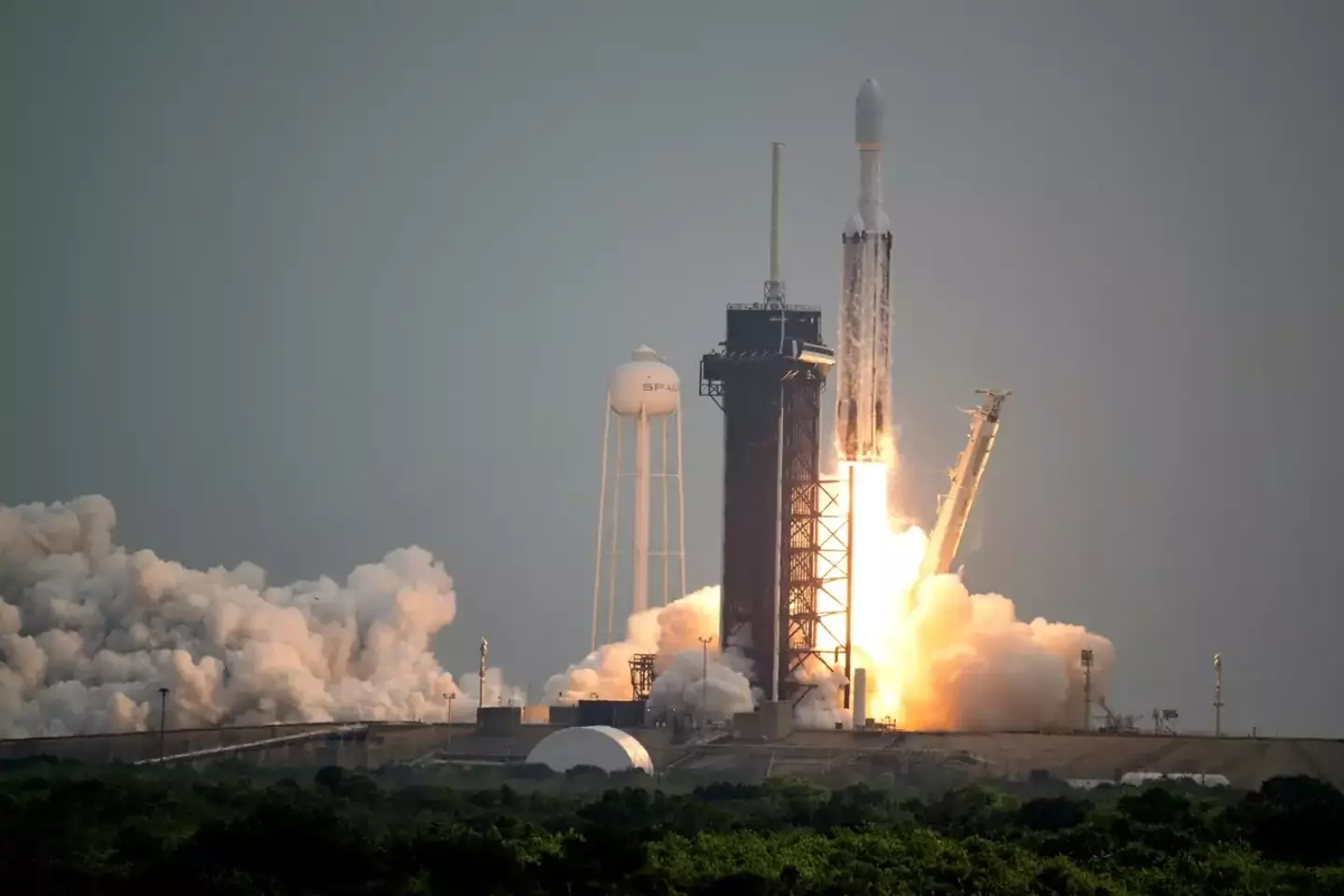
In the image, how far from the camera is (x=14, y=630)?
432ft

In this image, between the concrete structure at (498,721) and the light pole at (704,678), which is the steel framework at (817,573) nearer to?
the light pole at (704,678)

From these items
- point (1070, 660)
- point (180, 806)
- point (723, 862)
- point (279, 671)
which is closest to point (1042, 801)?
point (723, 862)

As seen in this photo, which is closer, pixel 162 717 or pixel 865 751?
pixel 162 717

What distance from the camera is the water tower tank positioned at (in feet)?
454

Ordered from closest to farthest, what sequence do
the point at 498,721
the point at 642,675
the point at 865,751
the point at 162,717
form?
the point at 162,717 → the point at 865,751 → the point at 498,721 → the point at 642,675

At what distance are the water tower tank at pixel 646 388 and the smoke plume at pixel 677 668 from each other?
8.43 meters

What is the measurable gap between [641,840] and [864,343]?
46259 millimetres

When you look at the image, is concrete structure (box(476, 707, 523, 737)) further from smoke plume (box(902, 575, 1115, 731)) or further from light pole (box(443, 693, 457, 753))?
smoke plume (box(902, 575, 1115, 731))

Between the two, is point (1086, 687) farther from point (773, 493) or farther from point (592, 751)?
point (592, 751)

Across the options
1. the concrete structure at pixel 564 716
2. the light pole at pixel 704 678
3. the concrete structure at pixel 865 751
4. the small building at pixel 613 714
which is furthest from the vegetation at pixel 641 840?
the concrete structure at pixel 564 716

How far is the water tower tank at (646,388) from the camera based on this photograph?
13825 centimetres

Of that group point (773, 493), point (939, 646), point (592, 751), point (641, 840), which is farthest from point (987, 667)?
point (641, 840)

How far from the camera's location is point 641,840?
281 ft

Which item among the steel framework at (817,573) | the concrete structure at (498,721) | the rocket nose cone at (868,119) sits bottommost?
the concrete structure at (498,721)
